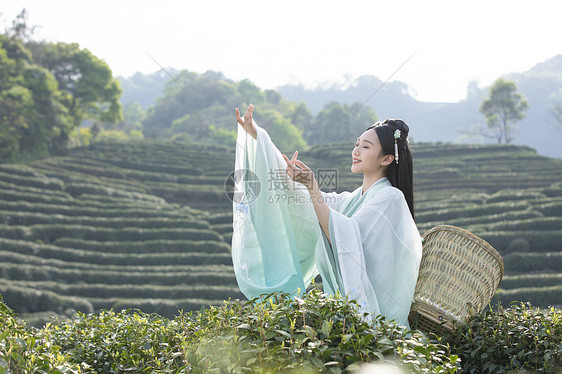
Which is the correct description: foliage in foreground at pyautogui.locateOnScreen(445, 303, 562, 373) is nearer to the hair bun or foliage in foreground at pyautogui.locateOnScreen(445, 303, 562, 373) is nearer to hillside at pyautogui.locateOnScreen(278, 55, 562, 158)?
the hair bun

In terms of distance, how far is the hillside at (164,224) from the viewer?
11008mm

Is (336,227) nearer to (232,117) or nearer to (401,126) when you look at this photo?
(401,126)

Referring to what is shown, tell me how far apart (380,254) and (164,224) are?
1395 cm

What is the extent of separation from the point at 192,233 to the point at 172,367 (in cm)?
1312

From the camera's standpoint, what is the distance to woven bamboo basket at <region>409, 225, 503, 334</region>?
A: 1927 mm

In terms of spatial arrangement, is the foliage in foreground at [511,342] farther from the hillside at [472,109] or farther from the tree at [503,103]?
the hillside at [472,109]

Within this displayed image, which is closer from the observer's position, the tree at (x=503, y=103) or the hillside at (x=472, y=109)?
the tree at (x=503, y=103)

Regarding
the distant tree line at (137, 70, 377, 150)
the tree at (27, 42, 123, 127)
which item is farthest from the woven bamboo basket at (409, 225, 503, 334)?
the distant tree line at (137, 70, 377, 150)

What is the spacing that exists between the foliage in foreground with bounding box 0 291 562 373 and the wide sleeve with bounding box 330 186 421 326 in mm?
284

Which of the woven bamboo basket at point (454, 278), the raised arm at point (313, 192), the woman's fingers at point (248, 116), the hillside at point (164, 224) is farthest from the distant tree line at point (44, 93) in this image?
the woven bamboo basket at point (454, 278)

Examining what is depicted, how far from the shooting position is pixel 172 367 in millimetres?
1632

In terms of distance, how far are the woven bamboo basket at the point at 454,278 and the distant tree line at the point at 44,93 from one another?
71.9ft

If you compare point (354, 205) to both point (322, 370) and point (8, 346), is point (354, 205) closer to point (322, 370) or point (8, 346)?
point (322, 370)

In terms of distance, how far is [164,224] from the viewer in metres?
15.4
